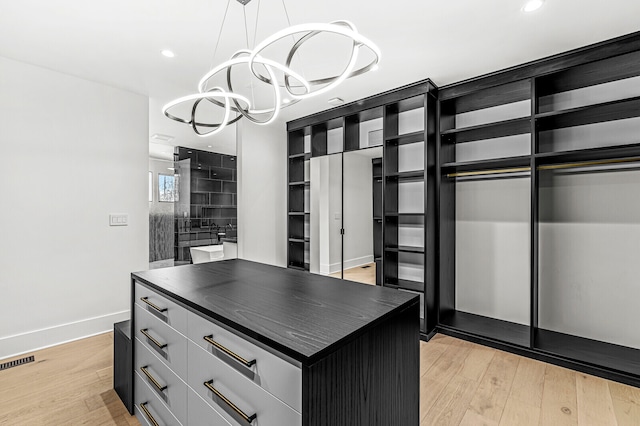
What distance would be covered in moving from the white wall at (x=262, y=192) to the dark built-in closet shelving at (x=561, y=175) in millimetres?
2244

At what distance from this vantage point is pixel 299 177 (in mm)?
4492

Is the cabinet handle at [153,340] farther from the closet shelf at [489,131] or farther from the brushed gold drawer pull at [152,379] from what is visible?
the closet shelf at [489,131]

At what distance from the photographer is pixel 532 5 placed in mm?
1934

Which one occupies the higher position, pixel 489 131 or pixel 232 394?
pixel 489 131

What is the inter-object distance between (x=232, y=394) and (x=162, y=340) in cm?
67

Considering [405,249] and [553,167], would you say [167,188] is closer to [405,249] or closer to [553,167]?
[405,249]

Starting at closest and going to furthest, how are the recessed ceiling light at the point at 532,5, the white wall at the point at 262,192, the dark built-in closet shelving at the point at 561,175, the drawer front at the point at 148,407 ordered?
the drawer front at the point at 148,407 → the recessed ceiling light at the point at 532,5 → the dark built-in closet shelving at the point at 561,175 → the white wall at the point at 262,192

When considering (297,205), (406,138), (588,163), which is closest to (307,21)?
(406,138)

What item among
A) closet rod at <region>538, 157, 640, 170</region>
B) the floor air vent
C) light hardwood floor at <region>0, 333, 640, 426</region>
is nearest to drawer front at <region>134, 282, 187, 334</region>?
light hardwood floor at <region>0, 333, 640, 426</region>

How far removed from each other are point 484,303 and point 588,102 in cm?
200

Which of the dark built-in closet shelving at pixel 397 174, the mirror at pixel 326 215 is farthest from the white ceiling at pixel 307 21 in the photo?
the mirror at pixel 326 215

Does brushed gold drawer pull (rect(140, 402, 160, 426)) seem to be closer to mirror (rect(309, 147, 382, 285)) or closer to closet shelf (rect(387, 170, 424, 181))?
mirror (rect(309, 147, 382, 285))

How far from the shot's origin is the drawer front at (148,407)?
5.16ft

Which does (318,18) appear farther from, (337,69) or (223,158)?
(223,158)
